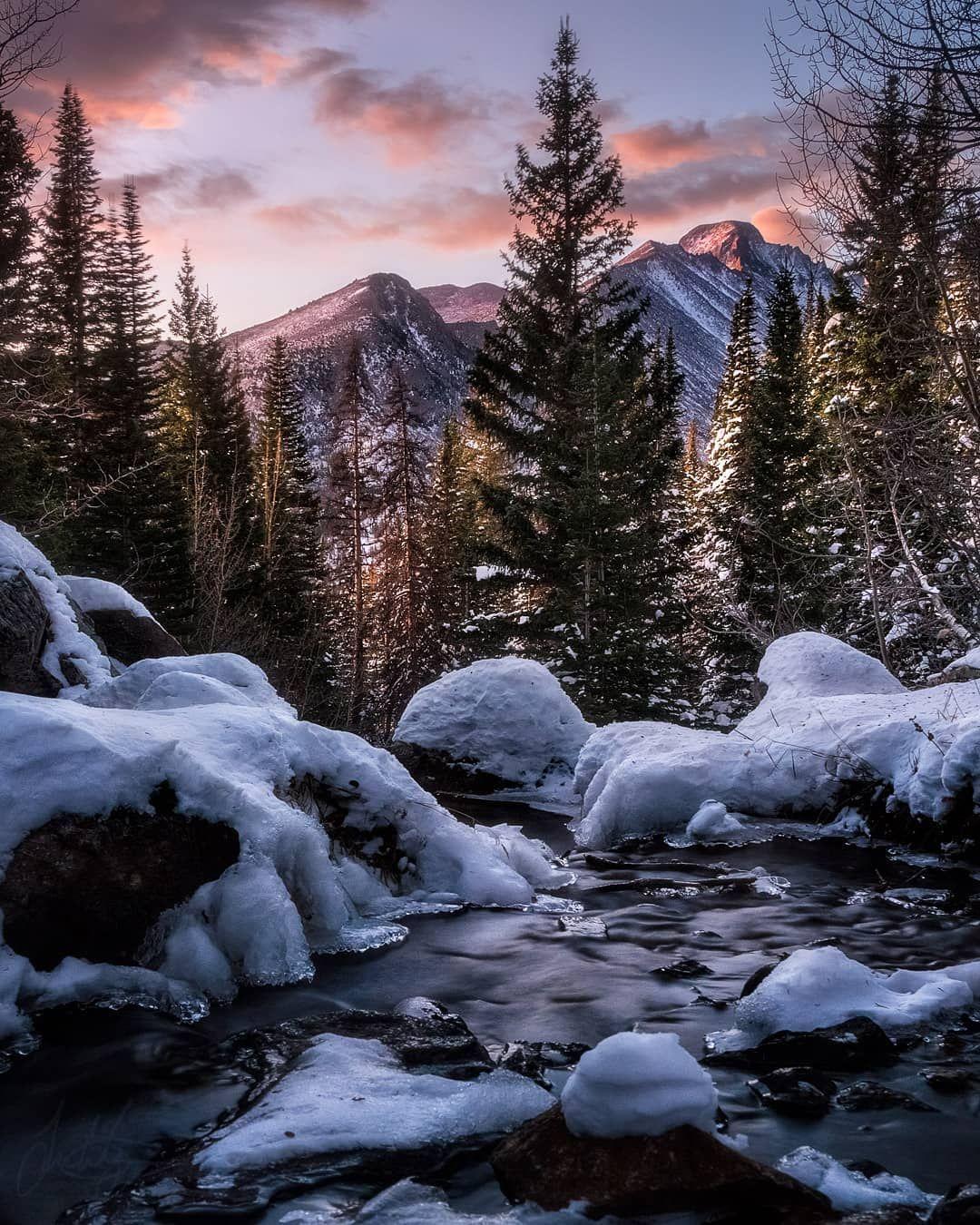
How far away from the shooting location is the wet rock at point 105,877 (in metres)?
4.48

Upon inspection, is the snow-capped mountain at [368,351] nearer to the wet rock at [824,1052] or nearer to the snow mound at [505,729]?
the snow mound at [505,729]

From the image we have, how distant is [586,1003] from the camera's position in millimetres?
4930

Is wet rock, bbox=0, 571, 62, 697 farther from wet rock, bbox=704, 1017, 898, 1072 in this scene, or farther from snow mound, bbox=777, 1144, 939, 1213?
snow mound, bbox=777, 1144, 939, 1213

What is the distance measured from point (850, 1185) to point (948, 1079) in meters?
1.00

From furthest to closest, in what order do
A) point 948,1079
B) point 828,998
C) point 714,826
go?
1. point 714,826
2. point 828,998
3. point 948,1079

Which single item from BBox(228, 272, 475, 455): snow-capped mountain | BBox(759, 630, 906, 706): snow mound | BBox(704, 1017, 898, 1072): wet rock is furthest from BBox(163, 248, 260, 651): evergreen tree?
BBox(228, 272, 475, 455): snow-capped mountain

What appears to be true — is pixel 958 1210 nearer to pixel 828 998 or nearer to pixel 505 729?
pixel 828 998

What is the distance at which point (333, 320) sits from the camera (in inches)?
7554

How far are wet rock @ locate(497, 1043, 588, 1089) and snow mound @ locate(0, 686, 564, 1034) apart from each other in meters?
1.44

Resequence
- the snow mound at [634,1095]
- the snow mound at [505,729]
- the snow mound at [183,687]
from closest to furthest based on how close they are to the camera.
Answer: the snow mound at [634,1095] → the snow mound at [183,687] → the snow mound at [505,729]

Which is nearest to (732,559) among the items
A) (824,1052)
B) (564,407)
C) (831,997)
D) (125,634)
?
(564,407)

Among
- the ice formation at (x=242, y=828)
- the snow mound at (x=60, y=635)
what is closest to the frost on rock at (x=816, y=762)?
the ice formation at (x=242, y=828)

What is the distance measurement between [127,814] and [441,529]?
2585 cm

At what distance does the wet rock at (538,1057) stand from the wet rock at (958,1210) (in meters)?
1.56
